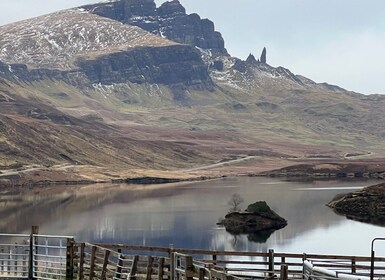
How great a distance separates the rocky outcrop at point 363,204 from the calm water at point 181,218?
147 inches

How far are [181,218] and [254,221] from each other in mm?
15808

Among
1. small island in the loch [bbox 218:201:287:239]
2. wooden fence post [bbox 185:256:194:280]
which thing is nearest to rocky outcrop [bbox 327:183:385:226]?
small island in the loch [bbox 218:201:287:239]

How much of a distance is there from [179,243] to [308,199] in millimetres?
68351

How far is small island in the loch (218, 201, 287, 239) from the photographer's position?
352ft

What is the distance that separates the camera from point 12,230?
108312mm

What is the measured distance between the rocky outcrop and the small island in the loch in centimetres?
1913

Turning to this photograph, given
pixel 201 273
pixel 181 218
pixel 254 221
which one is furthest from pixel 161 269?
pixel 181 218

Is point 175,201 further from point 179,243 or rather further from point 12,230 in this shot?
point 179,243

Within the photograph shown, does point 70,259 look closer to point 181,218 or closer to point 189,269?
point 189,269

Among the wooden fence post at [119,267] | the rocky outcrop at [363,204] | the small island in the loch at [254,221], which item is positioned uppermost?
the rocky outcrop at [363,204]

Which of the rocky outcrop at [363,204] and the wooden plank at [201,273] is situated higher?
the rocky outcrop at [363,204]

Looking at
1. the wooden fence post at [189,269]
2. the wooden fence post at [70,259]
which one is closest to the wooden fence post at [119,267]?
the wooden fence post at [70,259]

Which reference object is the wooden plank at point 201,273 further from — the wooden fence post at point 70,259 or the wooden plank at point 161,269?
the wooden fence post at point 70,259

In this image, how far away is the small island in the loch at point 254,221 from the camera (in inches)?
4220
